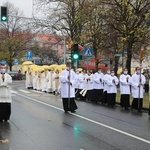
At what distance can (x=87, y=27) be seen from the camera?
1383 inches

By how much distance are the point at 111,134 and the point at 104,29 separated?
61.9 ft

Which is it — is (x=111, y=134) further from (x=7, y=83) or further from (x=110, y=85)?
(x=110, y=85)

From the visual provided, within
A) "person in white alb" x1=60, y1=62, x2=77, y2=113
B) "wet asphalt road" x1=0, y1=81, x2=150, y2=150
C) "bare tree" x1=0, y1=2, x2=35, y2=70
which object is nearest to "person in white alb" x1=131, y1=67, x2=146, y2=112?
"wet asphalt road" x1=0, y1=81, x2=150, y2=150

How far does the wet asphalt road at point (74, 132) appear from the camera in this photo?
8258 mm

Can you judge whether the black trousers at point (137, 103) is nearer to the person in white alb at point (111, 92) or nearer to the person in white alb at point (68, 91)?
the person in white alb at point (111, 92)

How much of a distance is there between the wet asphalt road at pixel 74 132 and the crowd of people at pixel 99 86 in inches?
63.5

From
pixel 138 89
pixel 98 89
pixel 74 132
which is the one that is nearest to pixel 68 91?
pixel 138 89

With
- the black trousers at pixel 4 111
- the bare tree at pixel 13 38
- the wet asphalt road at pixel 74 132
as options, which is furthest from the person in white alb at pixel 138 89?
the bare tree at pixel 13 38

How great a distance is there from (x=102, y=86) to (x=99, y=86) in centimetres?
17

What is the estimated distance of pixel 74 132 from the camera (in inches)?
392

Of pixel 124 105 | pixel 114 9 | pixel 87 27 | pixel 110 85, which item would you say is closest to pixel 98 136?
pixel 124 105

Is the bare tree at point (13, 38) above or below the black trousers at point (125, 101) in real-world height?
above

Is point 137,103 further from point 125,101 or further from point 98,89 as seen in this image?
point 98,89

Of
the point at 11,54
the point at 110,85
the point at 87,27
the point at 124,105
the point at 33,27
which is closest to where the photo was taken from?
the point at 124,105
